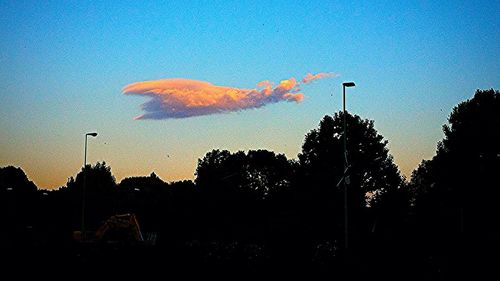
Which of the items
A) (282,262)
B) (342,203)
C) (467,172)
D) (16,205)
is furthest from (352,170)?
(16,205)

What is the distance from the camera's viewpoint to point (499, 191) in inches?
2087

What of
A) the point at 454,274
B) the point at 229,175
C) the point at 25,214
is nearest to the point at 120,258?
the point at 454,274

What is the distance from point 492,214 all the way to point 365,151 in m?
18.4

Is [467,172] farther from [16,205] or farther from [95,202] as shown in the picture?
[16,205]

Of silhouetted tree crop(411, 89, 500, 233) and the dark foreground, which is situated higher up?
silhouetted tree crop(411, 89, 500, 233)

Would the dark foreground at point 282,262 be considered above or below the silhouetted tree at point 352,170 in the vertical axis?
below

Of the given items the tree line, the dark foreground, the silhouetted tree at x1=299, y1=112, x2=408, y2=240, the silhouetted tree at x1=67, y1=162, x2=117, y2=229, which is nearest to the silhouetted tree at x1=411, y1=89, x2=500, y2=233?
the tree line

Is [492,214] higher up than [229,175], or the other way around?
[229,175]

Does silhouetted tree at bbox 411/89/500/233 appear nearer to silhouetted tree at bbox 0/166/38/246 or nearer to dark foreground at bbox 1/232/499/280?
dark foreground at bbox 1/232/499/280

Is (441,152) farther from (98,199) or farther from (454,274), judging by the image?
(98,199)

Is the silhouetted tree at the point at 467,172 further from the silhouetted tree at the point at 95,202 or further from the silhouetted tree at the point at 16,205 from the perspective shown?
the silhouetted tree at the point at 95,202

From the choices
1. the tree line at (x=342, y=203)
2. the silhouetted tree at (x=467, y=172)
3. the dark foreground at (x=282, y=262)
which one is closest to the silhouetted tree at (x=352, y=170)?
the tree line at (x=342, y=203)

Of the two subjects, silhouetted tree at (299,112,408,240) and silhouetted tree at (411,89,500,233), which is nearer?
silhouetted tree at (411,89,500,233)

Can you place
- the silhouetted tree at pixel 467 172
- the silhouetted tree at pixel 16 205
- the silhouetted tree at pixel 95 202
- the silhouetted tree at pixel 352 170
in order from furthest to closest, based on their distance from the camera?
the silhouetted tree at pixel 95 202 < the silhouetted tree at pixel 16 205 < the silhouetted tree at pixel 352 170 < the silhouetted tree at pixel 467 172
